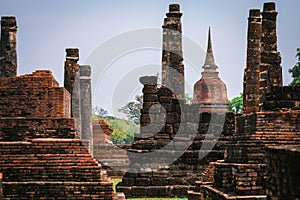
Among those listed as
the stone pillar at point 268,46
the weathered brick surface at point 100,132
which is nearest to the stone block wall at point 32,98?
the stone pillar at point 268,46

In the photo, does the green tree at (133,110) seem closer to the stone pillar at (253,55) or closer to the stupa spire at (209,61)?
the stupa spire at (209,61)

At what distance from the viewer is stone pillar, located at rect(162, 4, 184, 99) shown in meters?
21.1

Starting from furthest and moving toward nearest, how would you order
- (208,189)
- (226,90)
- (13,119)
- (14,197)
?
1. (226,90)
2. (13,119)
3. (208,189)
4. (14,197)

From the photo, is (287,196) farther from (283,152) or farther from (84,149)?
(84,149)

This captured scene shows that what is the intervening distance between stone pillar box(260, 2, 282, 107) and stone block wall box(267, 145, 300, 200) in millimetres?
8973

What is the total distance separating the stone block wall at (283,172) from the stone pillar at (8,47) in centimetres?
1297

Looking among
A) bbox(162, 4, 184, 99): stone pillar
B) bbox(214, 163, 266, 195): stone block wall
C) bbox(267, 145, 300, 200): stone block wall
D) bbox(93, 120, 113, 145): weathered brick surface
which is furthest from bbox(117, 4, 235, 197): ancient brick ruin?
bbox(93, 120, 113, 145): weathered brick surface

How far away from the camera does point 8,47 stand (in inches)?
757

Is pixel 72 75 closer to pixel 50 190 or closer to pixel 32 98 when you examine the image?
pixel 32 98

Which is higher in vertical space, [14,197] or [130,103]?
[130,103]

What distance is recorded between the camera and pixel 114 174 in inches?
958

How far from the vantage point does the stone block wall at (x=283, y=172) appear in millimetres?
6034

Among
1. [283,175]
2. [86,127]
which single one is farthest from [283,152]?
[86,127]

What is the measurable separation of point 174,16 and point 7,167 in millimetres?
11359
